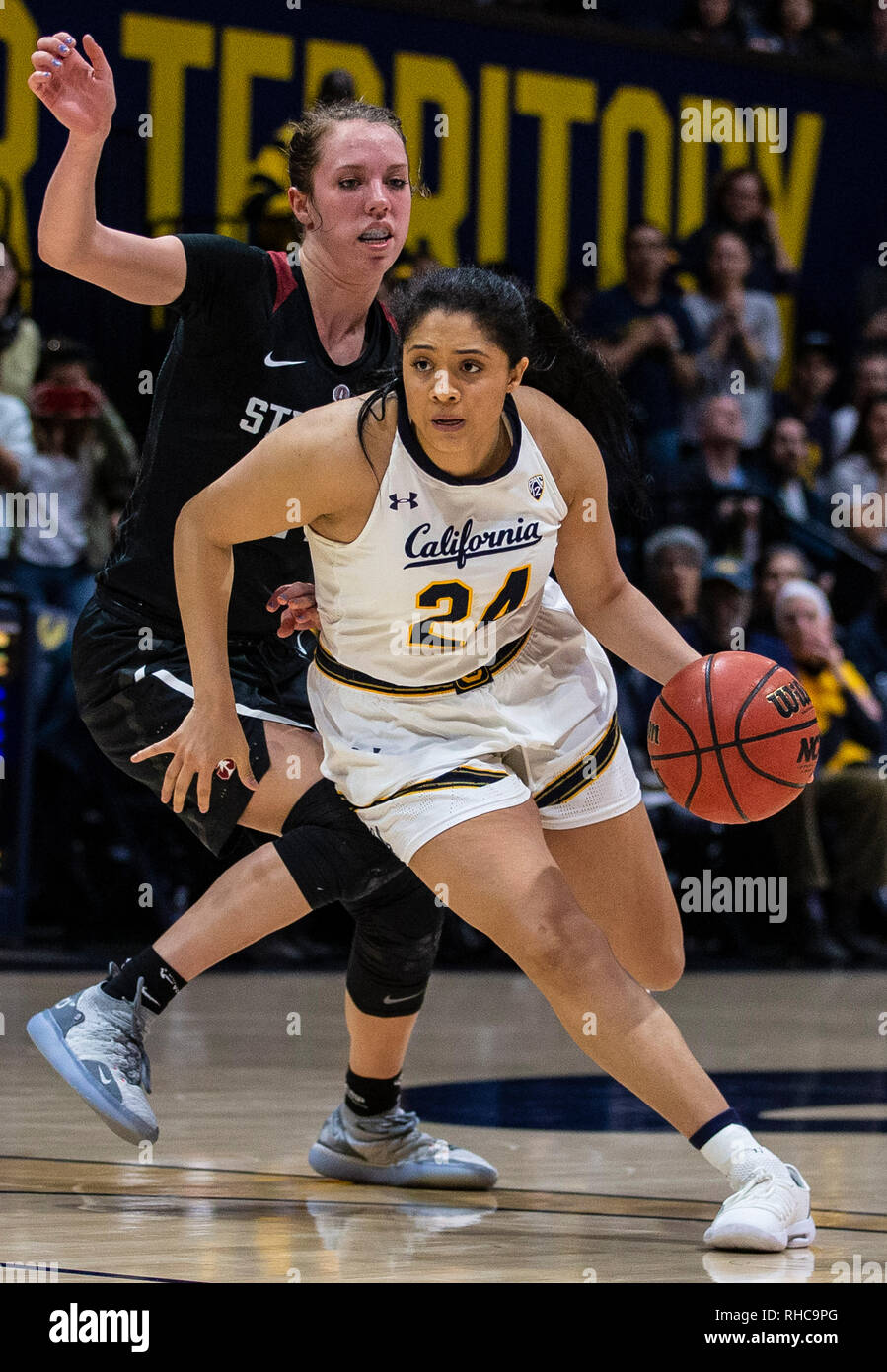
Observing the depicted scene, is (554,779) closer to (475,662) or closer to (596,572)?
(475,662)

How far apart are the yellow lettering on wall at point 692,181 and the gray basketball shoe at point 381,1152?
8878 mm

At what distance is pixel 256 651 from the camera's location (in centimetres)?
440

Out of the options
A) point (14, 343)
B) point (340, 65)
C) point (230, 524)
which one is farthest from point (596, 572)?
point (340, 65)

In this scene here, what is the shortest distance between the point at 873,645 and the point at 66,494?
4.16 metres

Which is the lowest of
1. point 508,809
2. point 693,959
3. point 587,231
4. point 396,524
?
point 693,959

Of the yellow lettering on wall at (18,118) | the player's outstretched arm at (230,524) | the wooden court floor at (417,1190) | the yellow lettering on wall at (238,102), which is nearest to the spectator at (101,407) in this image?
the yellow lettering on wall at (18,118)

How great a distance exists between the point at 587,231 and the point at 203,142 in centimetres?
244

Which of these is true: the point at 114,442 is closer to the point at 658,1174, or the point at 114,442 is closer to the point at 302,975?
the point at 302,975

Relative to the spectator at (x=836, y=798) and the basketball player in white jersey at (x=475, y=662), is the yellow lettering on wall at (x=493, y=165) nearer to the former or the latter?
the spectator at (x=836, y=798)

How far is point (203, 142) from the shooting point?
10.8 meters
